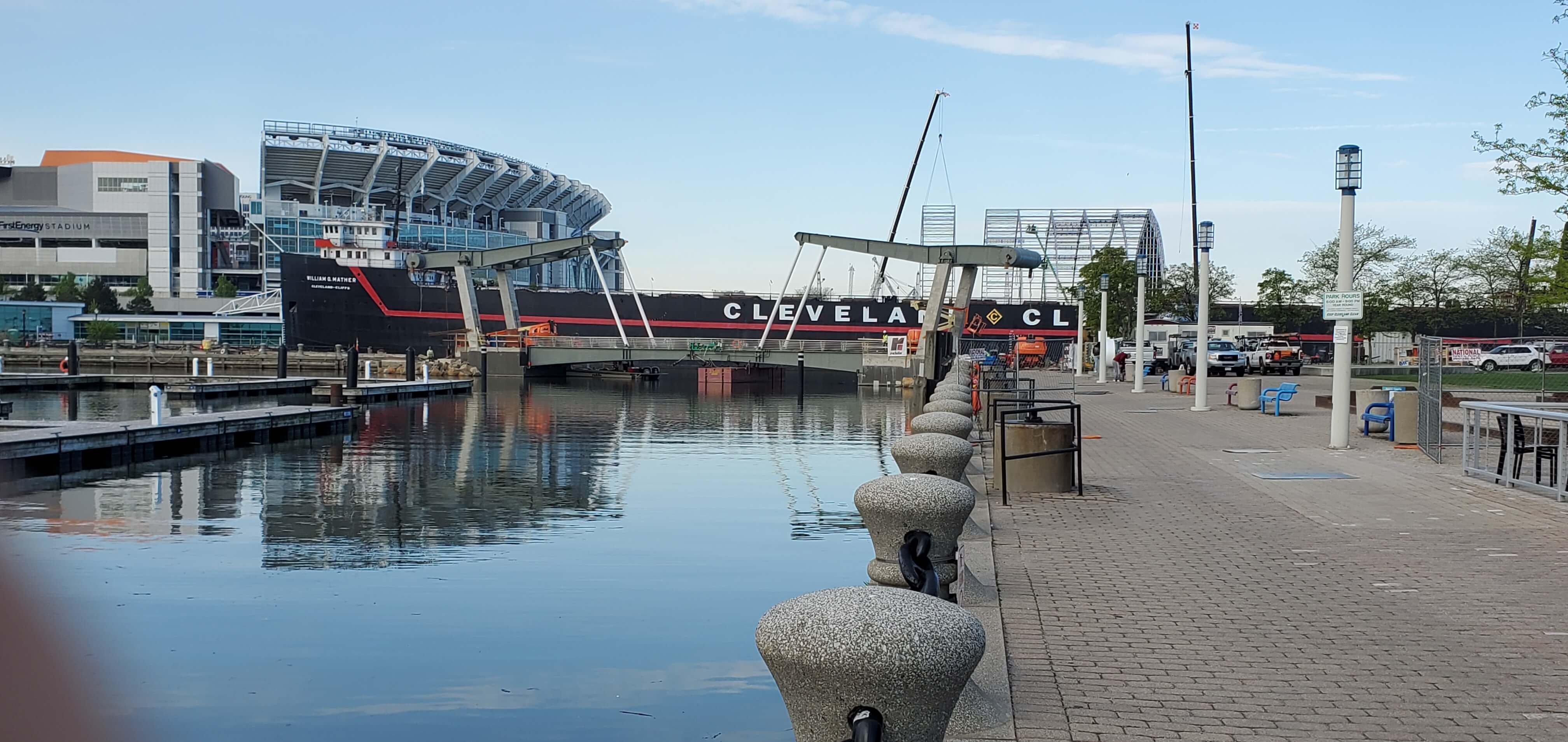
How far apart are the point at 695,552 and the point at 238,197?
13041cm

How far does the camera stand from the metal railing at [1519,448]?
13.6m

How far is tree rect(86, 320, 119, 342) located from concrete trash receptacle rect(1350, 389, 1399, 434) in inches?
3640

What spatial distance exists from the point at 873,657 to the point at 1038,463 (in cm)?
1134

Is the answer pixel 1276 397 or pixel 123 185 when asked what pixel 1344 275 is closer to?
pixel 1276 397

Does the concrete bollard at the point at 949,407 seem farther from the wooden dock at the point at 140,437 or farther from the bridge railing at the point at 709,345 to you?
the bridge railing at the point at 709,345

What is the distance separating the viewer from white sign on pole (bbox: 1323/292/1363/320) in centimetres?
2056

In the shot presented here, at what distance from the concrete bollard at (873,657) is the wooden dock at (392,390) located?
34.6m

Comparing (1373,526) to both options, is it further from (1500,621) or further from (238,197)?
(238,197)

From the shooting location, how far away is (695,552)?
1346 cm

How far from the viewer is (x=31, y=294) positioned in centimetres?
11806

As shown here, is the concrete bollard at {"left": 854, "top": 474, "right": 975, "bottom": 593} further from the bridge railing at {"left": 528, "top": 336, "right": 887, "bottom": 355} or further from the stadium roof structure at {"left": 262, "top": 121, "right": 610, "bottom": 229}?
the stadium roof structure at {"left": 262, "top": 121, "right": 610, "bottom": 229}

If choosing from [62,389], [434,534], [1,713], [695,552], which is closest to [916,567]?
[1,713]

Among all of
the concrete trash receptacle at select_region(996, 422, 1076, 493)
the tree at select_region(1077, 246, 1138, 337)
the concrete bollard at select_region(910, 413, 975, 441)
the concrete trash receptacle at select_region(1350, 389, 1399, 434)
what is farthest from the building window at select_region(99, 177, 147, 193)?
the concrete bollard at select_region(910, 413, 975, 441)

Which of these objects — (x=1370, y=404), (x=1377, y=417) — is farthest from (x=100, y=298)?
(x=1377, y=417)
